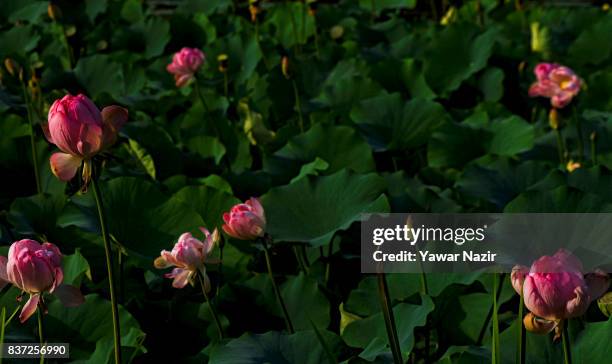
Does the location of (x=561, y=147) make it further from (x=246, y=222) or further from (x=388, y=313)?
(x=388, y=313)

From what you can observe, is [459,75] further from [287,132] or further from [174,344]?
[174,344]

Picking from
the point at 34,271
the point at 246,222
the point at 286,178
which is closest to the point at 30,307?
the point at 34,271

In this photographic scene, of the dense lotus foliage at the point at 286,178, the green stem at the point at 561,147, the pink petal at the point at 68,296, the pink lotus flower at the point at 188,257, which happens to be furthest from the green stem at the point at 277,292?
the green stem at the point at 561,147

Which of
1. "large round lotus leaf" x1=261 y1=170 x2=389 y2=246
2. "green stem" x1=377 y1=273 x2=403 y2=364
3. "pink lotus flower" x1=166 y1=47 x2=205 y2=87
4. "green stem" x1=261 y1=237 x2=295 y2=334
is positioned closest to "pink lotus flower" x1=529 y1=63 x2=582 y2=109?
"large round lotus leaf" x1=261 y1=170 x2=389 y2=246

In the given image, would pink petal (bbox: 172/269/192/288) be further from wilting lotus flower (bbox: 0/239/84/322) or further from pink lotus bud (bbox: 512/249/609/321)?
pink lotus bud (bbox: 512/249/609/321)

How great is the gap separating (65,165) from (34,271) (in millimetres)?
120

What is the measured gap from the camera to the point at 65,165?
42.8 inches

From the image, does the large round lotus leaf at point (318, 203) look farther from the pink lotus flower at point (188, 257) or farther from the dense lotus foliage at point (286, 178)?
the pink lotus flower at point (188, 257)

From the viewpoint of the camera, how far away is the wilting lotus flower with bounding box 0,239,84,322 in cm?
109

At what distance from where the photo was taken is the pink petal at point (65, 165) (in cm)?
109

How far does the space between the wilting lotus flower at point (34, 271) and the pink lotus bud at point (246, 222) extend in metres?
0.32

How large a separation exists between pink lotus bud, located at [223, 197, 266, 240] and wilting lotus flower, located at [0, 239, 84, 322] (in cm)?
32

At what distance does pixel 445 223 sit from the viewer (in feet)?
5.66

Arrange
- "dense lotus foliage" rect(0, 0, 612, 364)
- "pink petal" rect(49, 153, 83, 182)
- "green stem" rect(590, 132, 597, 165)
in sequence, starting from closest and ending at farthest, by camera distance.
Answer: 1. "pink petal" rect(49, 153, 83, 182)
2. "dense lotus foliage" rect(0, 0, 612, 364)
3. "green stem" rect(590, 132, 597, 165)
